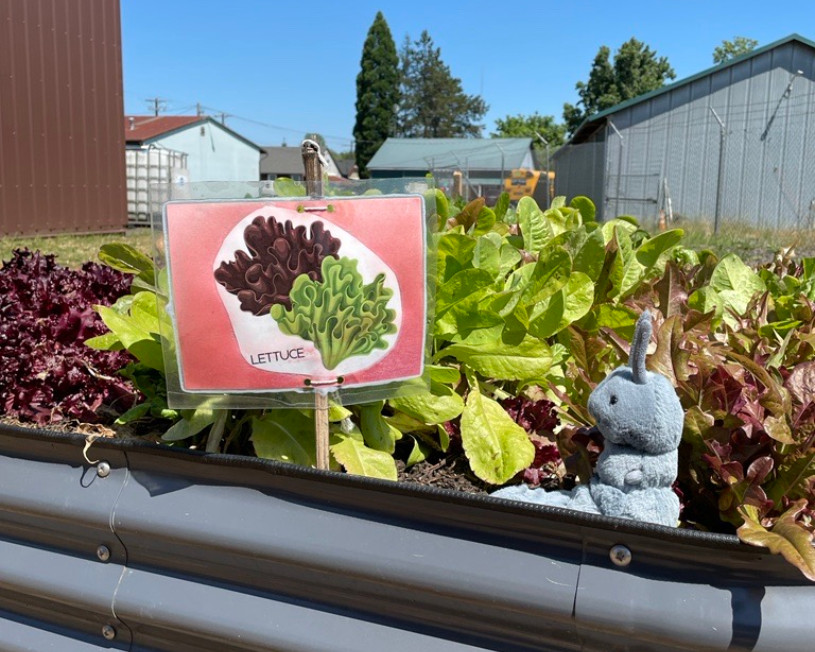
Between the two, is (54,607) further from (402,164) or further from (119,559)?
(402,164)

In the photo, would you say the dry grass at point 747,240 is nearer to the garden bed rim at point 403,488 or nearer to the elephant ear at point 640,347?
the elephant ear at point 640,347

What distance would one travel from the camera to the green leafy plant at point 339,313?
151 centimetres

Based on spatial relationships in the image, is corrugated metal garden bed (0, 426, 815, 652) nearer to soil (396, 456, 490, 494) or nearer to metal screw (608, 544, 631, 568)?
metal screw (608, 544, 631, 568)

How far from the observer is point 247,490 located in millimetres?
1502

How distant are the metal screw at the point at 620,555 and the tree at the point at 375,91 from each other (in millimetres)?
67061

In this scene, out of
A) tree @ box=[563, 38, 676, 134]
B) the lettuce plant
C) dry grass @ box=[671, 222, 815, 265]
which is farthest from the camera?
tree @ box=[563, 38, 676, 134]

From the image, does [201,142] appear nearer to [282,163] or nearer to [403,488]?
[282,163]

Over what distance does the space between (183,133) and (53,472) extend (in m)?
49.5

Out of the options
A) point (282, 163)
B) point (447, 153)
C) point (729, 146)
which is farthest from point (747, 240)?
point (282, 163)

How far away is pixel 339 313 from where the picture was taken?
153cm

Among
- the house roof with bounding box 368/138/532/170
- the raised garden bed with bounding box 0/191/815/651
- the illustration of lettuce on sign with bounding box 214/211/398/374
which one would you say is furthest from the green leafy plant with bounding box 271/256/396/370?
the house roof with bounding box 368/138/532/170

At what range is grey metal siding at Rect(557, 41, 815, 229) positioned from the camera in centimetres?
2013

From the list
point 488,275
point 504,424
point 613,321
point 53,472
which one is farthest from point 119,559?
point 613,321

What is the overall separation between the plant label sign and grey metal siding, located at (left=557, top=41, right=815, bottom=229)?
18566 mm
